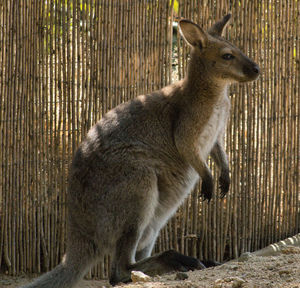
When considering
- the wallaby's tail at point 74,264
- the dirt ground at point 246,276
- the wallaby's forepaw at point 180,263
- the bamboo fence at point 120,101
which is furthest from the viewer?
the bamboo fence at point 120,101

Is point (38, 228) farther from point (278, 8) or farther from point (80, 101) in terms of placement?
point (278, 8)

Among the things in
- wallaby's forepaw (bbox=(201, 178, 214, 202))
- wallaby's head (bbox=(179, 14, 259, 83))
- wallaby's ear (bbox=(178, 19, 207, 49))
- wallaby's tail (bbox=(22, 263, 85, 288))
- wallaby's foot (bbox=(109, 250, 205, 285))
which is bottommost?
wallaby's tail (bbox=(22, 263, 85, 288))

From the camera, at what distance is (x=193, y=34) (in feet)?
16.8

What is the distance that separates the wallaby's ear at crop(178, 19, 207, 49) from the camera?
16.5 ft

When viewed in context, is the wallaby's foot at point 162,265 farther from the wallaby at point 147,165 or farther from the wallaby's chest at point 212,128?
the wallaby's chest at point 212,128

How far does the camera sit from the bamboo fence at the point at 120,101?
634 centimetres

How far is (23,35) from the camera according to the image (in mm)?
6324

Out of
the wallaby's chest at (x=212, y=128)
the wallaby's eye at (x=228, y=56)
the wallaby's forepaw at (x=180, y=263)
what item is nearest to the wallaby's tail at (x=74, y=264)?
the wallaby's forepaw at (x=180, y=263)

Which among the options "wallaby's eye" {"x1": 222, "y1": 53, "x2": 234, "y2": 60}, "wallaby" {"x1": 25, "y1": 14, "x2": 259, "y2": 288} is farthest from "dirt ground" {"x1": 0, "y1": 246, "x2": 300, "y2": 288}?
"wallaby's eye" {"x1": 222, "y1": 53, "x2": 234, "y2": 60}

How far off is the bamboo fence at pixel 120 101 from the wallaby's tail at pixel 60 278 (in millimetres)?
2015

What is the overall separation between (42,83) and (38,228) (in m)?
1.65

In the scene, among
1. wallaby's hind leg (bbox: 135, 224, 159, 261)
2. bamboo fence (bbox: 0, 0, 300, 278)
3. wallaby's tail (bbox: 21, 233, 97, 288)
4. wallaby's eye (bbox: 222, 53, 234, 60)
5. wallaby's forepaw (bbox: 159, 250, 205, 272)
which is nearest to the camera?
wallaby's forepaw (bbox: 159, 250, 205, 272)

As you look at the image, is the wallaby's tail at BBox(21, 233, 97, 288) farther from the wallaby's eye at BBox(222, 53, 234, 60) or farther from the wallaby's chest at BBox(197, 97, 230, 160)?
the wallaby's eye at BBox(222, 53, 234, 60)

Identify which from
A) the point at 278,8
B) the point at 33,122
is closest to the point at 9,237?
the point at 33,122
